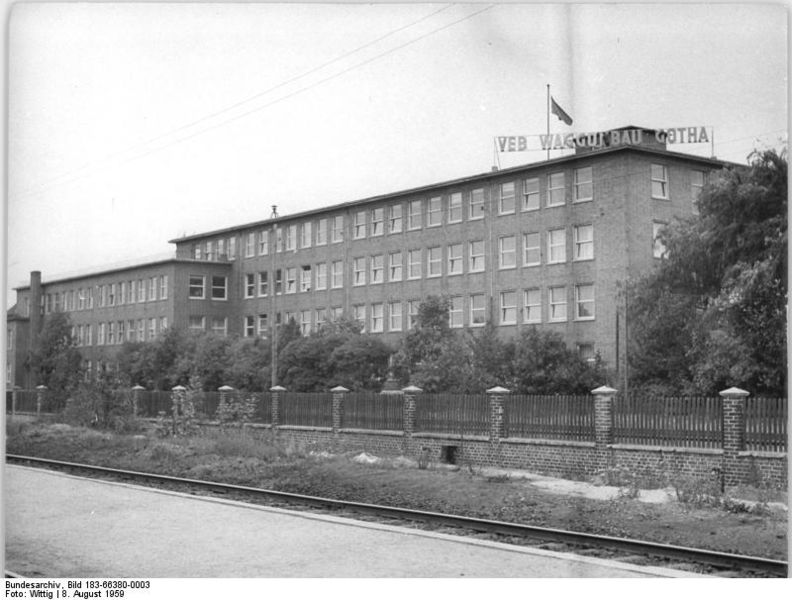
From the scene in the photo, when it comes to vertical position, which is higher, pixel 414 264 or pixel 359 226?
pixel 359 226

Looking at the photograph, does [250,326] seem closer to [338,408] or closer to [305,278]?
[305,278]

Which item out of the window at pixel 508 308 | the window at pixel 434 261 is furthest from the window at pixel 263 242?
the window at pixel 508 308

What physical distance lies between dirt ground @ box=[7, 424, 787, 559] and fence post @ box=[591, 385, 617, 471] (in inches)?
33.7

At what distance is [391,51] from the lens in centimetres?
1173

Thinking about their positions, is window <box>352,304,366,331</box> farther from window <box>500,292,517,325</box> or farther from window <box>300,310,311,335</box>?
window <box>500,292,517,325</box>

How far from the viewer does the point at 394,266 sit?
3031cm

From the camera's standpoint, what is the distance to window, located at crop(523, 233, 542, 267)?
1172 inches

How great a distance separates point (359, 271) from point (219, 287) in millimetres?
4434

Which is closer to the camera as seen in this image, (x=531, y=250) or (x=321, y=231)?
(x=321, y=231)

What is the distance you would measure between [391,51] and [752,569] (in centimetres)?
745

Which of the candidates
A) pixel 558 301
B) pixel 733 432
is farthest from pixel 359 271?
pixel 733 432

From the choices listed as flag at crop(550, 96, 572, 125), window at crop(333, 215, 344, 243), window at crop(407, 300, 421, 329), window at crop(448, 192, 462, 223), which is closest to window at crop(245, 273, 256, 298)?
window at crop(333, 215, 344, 243)

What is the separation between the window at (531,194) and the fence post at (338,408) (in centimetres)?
722
